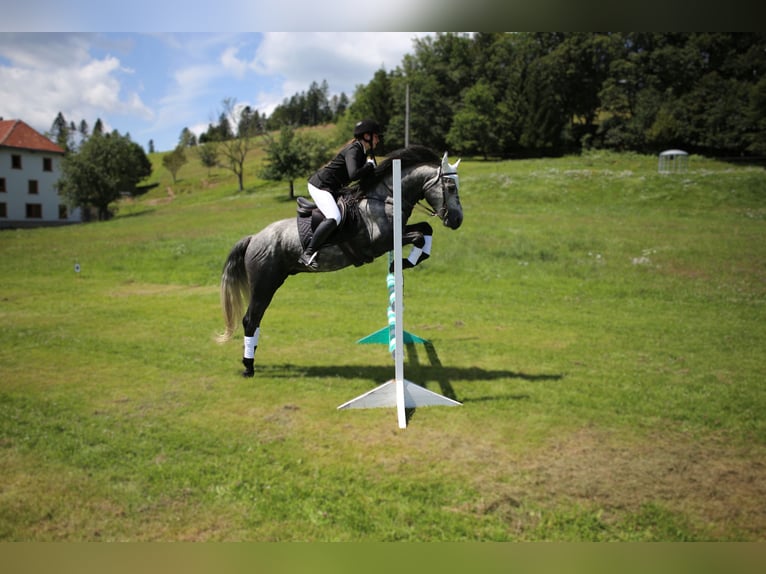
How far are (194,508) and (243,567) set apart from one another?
0.58 meters

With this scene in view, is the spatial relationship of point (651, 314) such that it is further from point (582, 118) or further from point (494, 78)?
point (582, 118)

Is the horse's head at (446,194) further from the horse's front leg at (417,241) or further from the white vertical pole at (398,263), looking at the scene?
the white vertical pole at (398,263)

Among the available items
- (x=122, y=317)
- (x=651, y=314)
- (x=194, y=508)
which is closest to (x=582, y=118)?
(x=651, y=314)

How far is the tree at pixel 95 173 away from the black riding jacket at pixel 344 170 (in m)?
Result: 28.9

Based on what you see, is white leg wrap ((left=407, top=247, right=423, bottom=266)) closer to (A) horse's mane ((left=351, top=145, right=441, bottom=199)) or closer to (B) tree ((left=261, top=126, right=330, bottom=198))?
(A) horse's mane ((left=351, top=145, right=441, bottom=199))

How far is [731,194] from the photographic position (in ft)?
54.1

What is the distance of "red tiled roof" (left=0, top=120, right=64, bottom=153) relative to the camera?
2169 centimetres

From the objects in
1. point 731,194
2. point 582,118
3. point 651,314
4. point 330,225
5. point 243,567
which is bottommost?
point 243,567

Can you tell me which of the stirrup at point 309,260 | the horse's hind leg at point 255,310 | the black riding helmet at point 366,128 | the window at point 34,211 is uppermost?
the window at point 34,211

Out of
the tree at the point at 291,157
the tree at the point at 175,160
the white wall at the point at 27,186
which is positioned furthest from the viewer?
the tree at the point at 175,160

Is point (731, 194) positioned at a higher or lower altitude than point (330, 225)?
higher

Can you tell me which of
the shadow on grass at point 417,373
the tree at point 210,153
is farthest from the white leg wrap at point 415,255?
the tree at point 210,153

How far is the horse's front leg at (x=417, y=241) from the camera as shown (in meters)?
4.23

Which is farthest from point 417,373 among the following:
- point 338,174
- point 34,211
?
point 34,211
